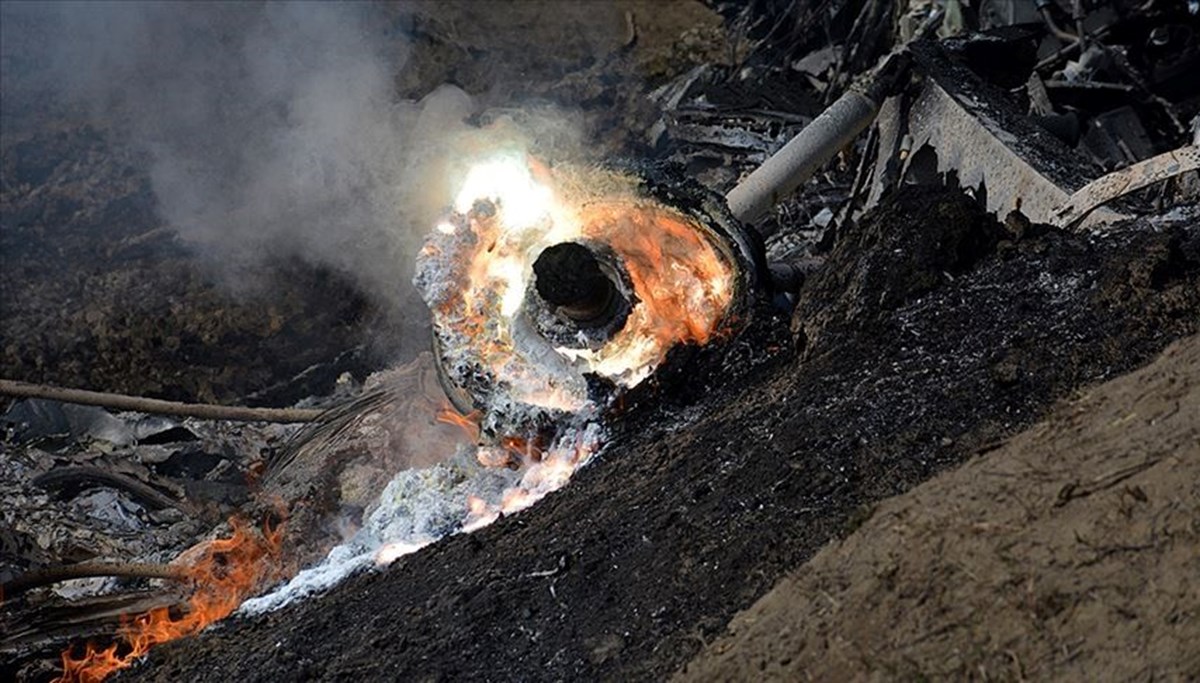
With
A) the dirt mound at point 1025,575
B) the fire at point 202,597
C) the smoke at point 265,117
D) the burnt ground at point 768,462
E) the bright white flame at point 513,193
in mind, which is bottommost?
the dirt mound at point 1025,575

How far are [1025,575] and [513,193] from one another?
166 inches

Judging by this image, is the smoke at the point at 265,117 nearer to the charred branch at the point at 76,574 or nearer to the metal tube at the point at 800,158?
the metal tube at the point at 800,158

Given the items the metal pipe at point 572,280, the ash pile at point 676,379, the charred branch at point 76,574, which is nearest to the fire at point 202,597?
the ash pile at point 676,379

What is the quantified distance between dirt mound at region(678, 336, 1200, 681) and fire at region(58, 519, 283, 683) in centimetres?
333

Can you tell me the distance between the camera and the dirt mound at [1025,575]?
276cm

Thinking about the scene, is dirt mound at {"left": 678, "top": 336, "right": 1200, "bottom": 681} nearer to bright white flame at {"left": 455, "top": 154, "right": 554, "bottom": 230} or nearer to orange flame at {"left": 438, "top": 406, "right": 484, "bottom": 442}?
orange flame at {"left": 438, "top": 406, "right": 484, "bottom": 442}

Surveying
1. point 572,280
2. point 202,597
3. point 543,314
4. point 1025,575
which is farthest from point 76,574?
point 1025,575

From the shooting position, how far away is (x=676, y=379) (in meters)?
5.49

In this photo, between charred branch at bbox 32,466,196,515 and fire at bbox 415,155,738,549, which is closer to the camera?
fire at bbox 415,155,738,549

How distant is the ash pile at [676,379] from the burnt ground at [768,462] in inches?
0.6

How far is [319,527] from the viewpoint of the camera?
6.64 m

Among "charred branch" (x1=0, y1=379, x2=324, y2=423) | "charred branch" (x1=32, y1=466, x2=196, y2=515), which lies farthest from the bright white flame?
"charred branch" (x1=32, y1=466, x2=196, y2=515)

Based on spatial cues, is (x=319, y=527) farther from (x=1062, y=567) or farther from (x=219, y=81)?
(x=219, y=81)

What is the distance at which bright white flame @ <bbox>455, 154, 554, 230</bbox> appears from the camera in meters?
6.43
